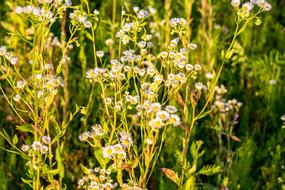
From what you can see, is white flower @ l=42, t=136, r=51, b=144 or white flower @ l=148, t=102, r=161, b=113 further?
white flower @ l=42, t=136, r=51, b=144

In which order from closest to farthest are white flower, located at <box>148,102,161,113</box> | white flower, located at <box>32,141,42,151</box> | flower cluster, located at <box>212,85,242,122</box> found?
white flower, located at <box>148,102,161,113</box>, white flower, located at <box>32,141,42,151</box>, flower cluster, located at <box>212,85,242,122</box>

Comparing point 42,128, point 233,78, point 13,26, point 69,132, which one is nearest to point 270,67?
point 233,78

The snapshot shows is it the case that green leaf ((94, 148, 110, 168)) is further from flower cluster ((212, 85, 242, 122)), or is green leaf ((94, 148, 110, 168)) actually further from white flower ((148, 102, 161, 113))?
flower cluster ((212, 85, 242, 122))

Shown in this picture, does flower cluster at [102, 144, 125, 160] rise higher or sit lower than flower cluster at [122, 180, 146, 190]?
higher

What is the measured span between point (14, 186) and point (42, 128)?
2.65ft

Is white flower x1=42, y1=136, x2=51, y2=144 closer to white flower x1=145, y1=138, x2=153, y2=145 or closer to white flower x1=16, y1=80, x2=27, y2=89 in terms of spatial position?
white flower x1=16, y1=80, x2=27, y2=89

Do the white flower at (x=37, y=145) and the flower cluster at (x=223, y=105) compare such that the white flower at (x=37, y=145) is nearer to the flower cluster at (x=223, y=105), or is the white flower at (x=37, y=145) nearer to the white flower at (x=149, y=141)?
the white flower at (x=149, y=141)

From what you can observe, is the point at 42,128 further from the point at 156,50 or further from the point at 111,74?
the point at 156,50

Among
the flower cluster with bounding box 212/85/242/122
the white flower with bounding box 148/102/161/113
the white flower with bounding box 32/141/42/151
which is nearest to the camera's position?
the white flower with bounding box 148/102/161/113

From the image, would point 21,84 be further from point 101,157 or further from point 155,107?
point 155,107

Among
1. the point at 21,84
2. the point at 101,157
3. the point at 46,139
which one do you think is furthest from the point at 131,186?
the point at 21,84

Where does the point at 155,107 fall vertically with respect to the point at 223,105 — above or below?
above

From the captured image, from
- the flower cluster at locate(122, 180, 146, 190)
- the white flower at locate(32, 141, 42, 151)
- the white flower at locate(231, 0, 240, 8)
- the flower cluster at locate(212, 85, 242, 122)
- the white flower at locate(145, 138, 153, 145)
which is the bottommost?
the flower cluster at locate(122, 180, 146, 190)

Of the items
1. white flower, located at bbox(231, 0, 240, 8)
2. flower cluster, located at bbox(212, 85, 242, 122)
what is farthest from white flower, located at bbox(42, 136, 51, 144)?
flower cluster, located at bbox(212, 85, 242, 122)
